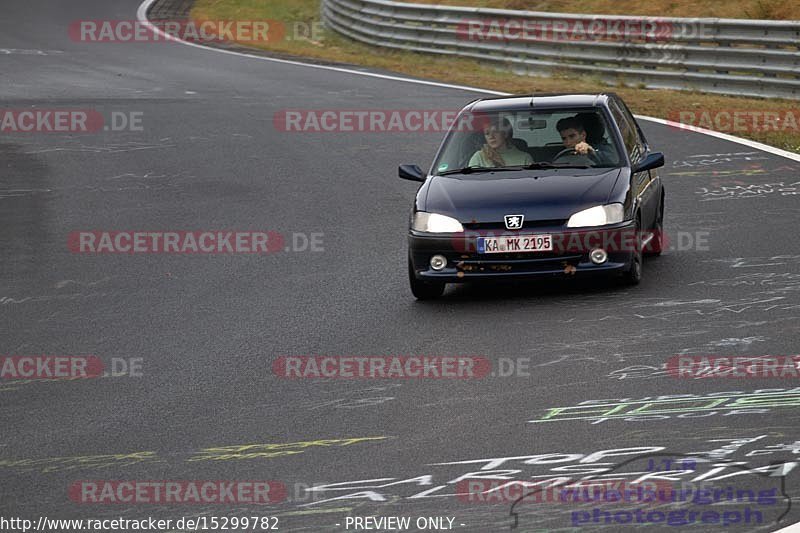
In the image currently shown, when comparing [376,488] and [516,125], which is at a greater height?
[516,125]

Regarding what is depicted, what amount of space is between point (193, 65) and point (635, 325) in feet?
67.3

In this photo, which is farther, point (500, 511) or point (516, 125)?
point (516, 125)

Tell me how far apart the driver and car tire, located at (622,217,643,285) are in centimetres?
71

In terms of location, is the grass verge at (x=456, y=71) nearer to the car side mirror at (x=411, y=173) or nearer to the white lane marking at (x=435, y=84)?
the white lane marking at (x=435, y=84)

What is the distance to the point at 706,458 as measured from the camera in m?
6.30

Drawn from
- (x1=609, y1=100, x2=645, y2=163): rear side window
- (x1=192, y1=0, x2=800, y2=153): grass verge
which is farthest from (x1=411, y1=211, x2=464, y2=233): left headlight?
(x1=192, y1=0, x2=800, y2=153): grass verge

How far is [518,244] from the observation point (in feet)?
32.6

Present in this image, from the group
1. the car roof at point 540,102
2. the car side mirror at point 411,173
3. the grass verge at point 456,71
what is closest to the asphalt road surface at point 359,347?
the car side mirror at point 411,173

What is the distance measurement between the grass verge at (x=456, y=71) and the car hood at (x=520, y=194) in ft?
21.9

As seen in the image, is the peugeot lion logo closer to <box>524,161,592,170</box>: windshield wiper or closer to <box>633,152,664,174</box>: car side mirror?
<box>524,161,592,170</box>: windshield wiper

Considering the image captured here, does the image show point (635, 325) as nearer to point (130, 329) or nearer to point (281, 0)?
point (130, 329)

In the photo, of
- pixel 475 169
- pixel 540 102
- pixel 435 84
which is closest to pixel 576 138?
pixel 540 102

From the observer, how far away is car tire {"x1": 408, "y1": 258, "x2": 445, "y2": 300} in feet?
33.7

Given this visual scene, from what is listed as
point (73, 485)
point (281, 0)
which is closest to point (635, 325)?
point (73, 485)
